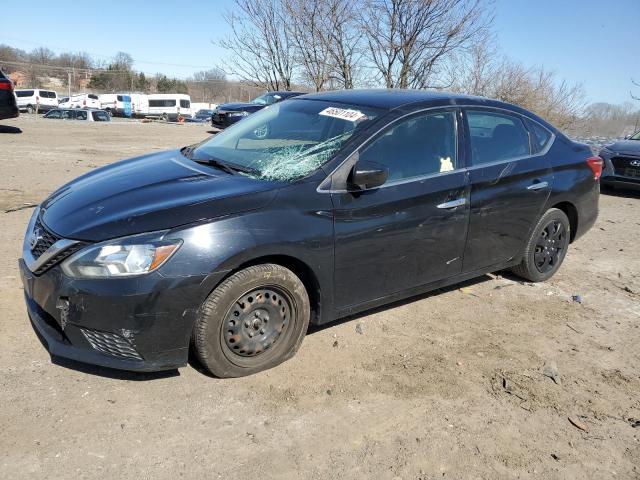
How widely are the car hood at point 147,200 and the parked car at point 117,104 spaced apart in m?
51.2

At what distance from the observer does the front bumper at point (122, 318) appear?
271 centimetres

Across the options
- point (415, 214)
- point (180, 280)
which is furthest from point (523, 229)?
point (180, 280)

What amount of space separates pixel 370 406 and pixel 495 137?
8.35 ft

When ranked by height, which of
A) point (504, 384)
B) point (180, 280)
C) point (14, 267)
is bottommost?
point (504, 384)

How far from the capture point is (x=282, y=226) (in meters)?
3.08

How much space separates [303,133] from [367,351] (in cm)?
163

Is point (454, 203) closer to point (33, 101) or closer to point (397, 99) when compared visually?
point (397, 99)

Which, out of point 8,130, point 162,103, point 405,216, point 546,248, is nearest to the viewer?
point 405,216

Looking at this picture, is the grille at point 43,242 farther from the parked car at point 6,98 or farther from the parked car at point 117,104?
the parked car at point 117,104

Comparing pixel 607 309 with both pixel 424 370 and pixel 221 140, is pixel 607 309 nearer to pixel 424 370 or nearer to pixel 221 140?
pixel 424 370

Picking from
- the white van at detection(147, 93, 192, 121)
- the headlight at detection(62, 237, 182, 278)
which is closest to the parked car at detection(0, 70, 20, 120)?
the headlight at detection(62, 237, 182, 278)

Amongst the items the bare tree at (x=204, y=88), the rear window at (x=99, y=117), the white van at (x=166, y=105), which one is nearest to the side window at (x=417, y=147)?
the rear window at (x=99, y=117)

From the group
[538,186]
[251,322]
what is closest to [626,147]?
[538,186]

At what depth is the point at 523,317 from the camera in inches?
171
